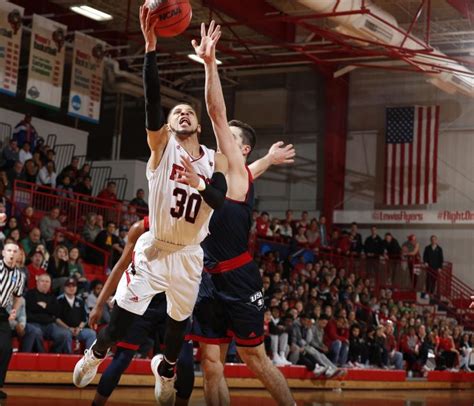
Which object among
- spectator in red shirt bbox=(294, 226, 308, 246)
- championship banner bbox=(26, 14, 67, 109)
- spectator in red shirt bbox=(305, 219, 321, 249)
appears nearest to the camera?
championship banner bbox=(26, 14, 67, 109)

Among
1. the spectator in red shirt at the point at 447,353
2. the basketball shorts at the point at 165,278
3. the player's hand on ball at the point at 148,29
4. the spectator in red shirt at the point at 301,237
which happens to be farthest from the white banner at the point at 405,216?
the player's hand on ball at the point at 148,29

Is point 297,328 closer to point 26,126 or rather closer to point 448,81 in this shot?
point 26,126

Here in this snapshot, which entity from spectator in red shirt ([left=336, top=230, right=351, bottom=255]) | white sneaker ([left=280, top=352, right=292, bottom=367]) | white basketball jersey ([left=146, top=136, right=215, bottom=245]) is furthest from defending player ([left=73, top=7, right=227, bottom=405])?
spectator in red shirt ([left=336, top=230, right=351, bottom=255])

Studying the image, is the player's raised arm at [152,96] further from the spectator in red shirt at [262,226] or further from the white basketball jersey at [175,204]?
the spectator in red shirt at [262,226]

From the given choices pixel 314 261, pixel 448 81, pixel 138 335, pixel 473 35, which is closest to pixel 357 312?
pixel 314 261

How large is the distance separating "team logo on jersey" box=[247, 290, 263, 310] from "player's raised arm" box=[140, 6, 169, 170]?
126 centimetres

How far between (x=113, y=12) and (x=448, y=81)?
353 inches

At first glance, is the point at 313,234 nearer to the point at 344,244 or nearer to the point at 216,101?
the point at 344,244

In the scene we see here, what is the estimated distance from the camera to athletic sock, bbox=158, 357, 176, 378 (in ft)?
21.7

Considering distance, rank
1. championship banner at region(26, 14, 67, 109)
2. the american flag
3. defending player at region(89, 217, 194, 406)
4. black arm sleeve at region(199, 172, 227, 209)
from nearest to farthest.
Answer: black arm sleeve at region(199, 172, 227, 209), defending player at region(89, 217, 194, 406), championship banner at region(26, 14, 67, 109), the american flag

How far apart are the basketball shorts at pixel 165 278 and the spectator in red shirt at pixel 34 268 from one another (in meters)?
7.88

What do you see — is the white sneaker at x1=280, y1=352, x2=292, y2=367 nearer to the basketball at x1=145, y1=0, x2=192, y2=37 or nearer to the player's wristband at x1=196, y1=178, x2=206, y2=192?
the basketball at x1=145, y1=0, x2=192, y2=37

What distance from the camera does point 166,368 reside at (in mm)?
6621

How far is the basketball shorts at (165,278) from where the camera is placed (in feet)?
21.1
